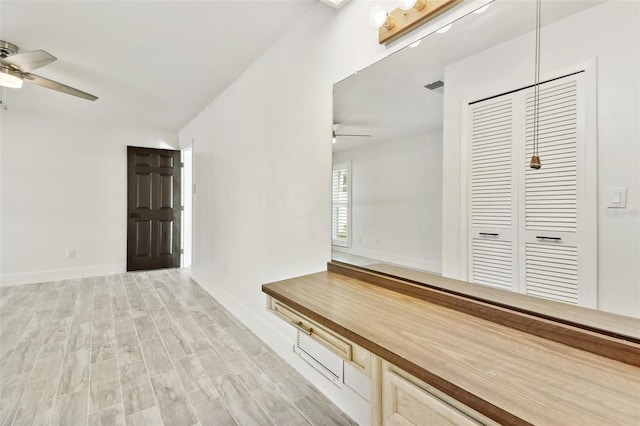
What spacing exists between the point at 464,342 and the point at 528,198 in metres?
0.53

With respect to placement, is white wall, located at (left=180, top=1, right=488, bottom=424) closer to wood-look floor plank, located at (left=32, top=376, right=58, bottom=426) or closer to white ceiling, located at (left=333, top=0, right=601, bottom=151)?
white ceiling, located at (left=333, top=0, right=601, bottom=151)

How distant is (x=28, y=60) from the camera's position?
7.16 feet

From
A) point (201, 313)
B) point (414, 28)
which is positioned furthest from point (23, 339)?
point (414, 28)

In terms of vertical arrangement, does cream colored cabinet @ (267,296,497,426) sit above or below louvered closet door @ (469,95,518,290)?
below

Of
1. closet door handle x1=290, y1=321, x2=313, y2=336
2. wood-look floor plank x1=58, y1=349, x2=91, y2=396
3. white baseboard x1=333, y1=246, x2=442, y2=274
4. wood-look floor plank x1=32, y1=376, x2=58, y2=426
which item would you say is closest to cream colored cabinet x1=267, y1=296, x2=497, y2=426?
closet door handle x1=290, y1=321, x2=313, y2=336

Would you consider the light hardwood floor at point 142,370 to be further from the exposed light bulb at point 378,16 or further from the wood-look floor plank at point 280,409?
the exposed light bulb at point 378,16

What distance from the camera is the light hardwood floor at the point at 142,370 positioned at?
1.62 metres

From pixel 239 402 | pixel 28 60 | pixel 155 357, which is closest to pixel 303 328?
pixel 239 402

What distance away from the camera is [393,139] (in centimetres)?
148

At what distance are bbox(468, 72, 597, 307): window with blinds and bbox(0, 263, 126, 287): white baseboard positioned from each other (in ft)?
18.2

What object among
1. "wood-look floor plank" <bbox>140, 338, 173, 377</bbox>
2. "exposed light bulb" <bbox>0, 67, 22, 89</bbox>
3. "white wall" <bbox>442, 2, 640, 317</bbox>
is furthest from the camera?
"exposed light bulb" <bbox>0, 67, 22, 89</bbox>

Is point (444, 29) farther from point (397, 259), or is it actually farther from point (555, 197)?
point (397, 259)

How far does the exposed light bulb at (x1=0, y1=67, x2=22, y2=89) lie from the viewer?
232 centimetres

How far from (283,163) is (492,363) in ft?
6.06
